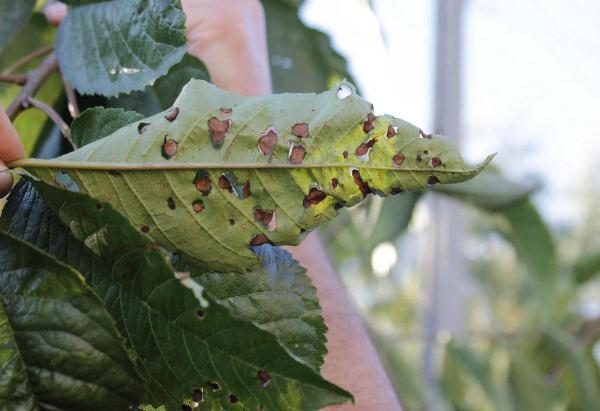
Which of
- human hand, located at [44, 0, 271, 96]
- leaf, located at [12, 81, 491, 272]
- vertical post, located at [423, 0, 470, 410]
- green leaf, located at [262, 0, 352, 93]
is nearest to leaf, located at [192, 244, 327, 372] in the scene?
leaf, located at [12, 81, 491, 272]

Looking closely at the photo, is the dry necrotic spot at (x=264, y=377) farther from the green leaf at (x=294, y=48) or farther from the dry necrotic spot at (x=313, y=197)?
the green leaf at (x=294, y=48)

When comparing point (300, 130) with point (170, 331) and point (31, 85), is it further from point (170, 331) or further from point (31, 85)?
point (31, 85)

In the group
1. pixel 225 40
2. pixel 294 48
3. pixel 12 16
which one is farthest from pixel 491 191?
pixel 12 16

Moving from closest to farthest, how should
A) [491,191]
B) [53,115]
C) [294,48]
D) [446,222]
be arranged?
1. [53,115]
2. [294,48]
3. [491,191]
4. [446,222]

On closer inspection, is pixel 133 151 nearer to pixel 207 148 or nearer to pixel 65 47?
pixel 207 148

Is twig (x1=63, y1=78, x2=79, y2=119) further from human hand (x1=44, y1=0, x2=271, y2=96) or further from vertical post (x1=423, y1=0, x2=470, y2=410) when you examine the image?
vertical post (x1=423, y1=0, x2=470, y2=410)

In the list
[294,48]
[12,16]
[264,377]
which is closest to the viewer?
[264,377]
